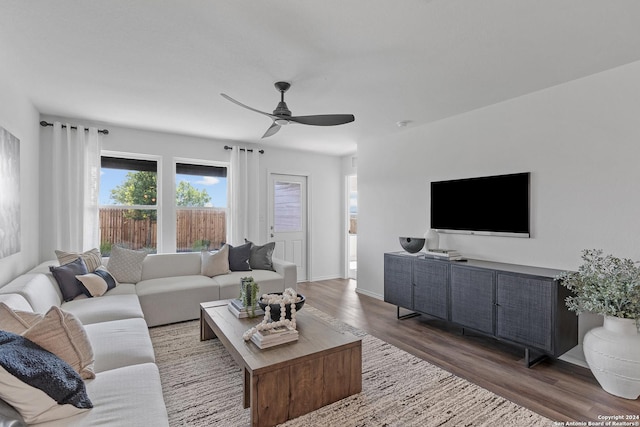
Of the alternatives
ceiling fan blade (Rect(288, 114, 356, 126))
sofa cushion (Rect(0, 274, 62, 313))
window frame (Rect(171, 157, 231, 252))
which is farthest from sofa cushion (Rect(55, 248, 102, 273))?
ceiling fan blade (Rect(288, 114, 356, 126))

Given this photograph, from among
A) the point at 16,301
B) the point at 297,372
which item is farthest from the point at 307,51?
the point at 16,301

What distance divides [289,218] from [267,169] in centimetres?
98

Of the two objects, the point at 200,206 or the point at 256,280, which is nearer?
the point at 256,280

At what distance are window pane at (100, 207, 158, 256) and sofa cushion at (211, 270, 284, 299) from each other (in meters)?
1.35

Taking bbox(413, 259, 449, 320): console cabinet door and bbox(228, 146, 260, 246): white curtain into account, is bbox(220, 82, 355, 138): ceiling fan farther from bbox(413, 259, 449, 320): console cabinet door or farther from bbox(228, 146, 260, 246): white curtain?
bbox(228, 146, 260, 246): white curtain

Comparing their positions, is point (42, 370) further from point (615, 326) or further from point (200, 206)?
point (200, 206)

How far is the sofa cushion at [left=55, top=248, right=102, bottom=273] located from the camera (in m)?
3.29

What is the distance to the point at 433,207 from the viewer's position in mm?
3936

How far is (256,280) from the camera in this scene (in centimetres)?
398

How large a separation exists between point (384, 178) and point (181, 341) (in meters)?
3.35

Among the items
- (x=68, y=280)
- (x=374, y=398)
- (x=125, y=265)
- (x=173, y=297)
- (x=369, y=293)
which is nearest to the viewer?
(x=374, y=398)

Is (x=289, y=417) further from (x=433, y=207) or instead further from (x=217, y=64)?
(x=433, y=207)

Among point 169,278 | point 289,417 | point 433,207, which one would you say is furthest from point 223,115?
point 289,417

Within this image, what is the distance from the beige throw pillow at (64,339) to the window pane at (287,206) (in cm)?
403
